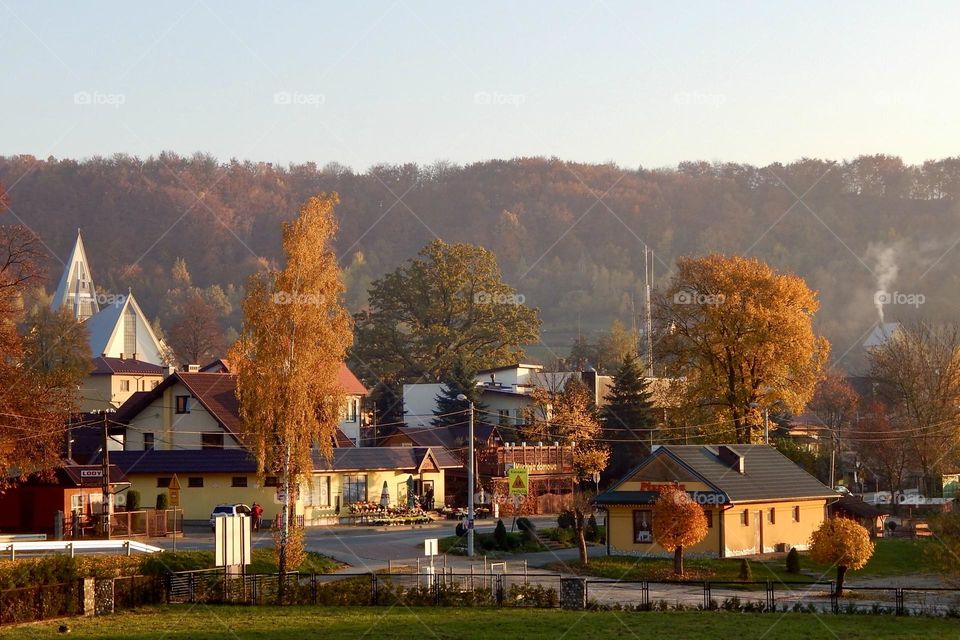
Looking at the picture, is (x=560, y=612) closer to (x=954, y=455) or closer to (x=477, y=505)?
(x=477, y=505)

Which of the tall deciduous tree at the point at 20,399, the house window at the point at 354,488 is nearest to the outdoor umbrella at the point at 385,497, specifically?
the house window at the point at 354,488

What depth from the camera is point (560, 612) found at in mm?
31422

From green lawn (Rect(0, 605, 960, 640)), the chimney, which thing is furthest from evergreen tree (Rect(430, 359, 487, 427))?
green lawn (Rect(0, 605, 960, 640))

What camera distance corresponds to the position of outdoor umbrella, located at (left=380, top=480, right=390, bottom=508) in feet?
218

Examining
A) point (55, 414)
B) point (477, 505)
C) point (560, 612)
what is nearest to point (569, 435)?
point (477, 505)

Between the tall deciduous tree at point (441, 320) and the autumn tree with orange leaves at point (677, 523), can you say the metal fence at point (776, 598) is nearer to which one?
the autumn tree with orange leaves at point (677, 523)

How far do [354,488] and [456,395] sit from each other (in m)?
22.7

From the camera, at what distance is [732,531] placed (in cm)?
4956

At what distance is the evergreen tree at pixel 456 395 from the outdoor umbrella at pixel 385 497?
16.9 m

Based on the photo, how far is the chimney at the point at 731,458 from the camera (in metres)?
51.8

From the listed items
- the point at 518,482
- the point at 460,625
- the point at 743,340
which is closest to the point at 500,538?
the point at 518,482

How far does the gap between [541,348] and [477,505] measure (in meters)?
128

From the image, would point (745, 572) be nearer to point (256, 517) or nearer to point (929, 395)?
point (256, 517)

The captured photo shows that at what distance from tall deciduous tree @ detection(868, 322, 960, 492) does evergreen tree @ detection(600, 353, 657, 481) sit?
53.7 feet
